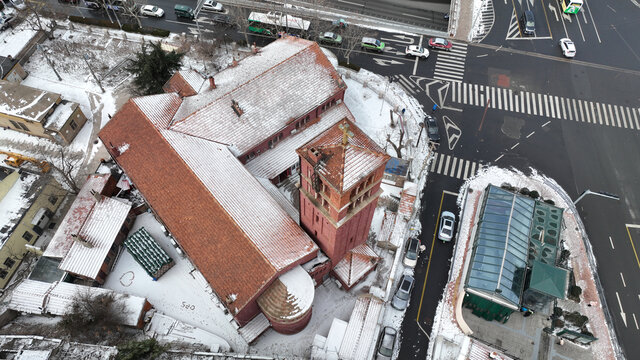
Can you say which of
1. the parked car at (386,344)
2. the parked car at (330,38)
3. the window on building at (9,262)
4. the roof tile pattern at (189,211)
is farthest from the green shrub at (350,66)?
the window on building at (9,262)

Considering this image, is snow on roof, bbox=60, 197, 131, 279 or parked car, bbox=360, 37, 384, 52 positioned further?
parked car, bbox=360, 37, 384, 52

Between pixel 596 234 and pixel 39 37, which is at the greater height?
pixel 39 37

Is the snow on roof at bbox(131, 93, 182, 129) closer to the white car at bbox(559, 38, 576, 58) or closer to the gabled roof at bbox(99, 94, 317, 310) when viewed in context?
the gabled roof at bbox(99, 94, 317, 310)

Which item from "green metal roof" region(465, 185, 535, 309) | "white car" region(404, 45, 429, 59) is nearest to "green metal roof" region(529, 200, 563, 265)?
"green metal roof" region(465, 185, 535, 309)

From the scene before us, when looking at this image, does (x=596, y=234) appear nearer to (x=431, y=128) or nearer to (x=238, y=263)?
(x=431, y=128)

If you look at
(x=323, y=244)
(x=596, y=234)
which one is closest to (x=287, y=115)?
(x=323, y=244)

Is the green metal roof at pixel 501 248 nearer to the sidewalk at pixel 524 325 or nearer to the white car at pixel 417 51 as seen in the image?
the sidewalk at pixel 524 325
